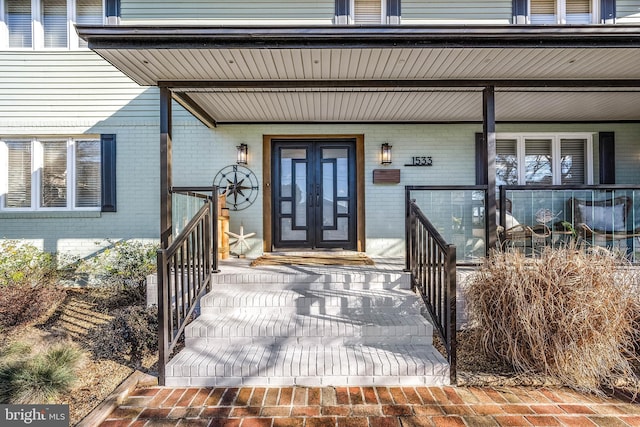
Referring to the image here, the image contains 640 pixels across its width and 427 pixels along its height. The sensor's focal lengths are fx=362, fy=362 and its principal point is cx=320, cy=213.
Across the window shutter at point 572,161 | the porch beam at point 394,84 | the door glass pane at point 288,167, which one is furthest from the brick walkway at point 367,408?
the window shutter at point 572,161

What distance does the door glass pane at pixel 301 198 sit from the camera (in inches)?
249

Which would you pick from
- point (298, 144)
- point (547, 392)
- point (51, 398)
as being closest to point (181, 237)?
point (51, 398)

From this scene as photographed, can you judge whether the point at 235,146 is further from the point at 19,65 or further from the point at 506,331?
the point at 506,331

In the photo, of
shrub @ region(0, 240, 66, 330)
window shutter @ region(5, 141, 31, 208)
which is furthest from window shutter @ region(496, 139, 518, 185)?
window shutter @ region(5, 141, 31, 208)

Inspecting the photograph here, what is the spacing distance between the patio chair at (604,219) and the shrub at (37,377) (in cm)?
533

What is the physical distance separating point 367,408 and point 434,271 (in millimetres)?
1265

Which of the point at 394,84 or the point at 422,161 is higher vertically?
the point at 394,84

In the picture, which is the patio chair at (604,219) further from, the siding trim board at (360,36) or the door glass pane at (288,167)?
the door glass pane at (288,167)

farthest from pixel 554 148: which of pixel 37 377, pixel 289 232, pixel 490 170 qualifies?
pixel 37 377

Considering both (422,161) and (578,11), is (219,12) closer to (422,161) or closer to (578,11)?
(422,161)

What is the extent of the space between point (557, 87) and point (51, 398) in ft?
18.9

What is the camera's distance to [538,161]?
20.8 ft

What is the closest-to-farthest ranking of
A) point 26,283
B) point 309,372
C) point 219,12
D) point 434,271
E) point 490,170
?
point 309,372
point 434,271
point 490,170
point 26,283
point 219,12

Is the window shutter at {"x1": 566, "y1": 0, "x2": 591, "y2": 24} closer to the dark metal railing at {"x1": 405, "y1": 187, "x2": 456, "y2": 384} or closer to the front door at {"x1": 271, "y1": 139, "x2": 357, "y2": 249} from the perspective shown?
the front door at {"x1": 271, "y1": 139, "x2": 357, "y2": 249}
